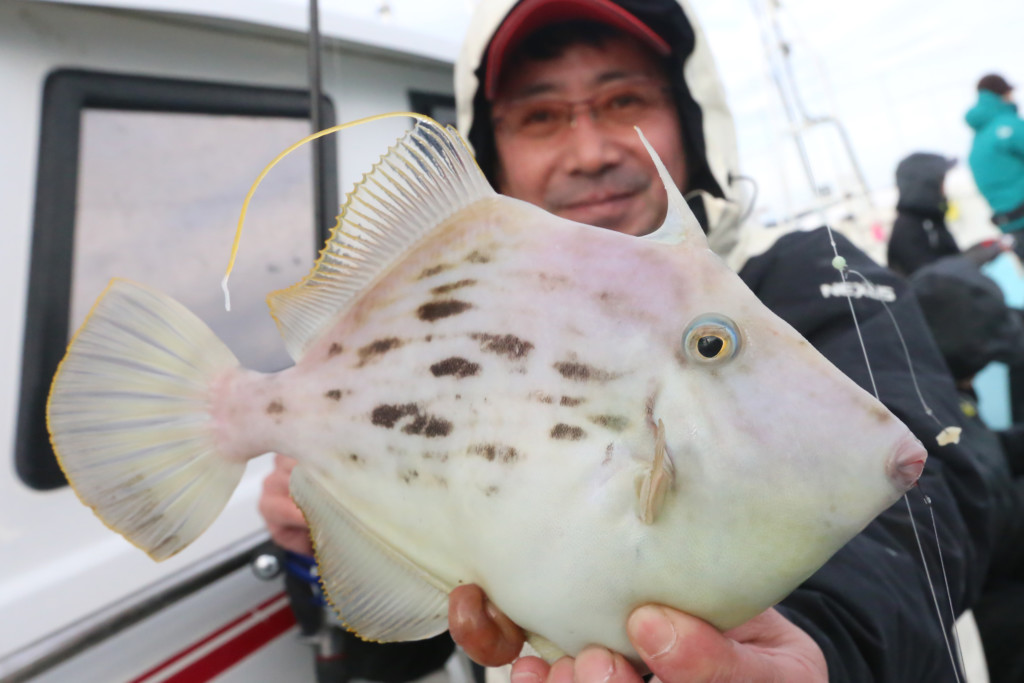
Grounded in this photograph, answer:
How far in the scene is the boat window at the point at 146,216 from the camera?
3.92 feet

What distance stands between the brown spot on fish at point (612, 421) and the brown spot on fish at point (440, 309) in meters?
0.17

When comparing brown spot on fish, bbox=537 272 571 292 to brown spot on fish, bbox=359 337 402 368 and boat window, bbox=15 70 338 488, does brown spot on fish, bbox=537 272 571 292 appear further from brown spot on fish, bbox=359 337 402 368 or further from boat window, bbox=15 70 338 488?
boat window, bbox=15 70 338 488

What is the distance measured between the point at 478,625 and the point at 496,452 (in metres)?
0.19

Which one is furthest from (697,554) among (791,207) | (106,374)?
(791,207)

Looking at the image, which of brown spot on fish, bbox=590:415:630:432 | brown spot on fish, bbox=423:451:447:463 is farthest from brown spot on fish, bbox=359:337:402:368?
brown spot on fish, bbox=590:415:630:432

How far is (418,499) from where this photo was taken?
621 millimetres

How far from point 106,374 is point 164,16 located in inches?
44.8

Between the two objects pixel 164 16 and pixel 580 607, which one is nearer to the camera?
pixel 580 607

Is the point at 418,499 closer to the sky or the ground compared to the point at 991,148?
closer to the ground

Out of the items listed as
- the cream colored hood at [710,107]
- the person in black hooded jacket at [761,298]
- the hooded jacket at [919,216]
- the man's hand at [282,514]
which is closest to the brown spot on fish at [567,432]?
the person in black hooded jacket at [761,298]

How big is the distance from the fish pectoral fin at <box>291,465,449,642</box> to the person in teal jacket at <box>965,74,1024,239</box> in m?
4.95

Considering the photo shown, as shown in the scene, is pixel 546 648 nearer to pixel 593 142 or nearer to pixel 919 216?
pixel 593 142

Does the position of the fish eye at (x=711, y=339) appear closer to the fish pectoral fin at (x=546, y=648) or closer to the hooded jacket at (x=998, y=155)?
the fish pectoral fin at (x=546, y=648)

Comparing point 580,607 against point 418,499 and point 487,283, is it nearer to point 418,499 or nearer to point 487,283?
point 418,499
